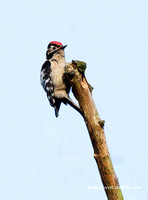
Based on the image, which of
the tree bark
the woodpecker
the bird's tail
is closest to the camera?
the tree bark

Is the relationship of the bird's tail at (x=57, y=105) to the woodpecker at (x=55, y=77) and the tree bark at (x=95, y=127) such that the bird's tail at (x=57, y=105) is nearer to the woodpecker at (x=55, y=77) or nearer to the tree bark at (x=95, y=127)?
the woodpecker at (x=55, y=77)

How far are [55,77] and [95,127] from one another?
1899 millimetres

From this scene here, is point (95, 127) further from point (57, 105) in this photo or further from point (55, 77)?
point (57, 105)

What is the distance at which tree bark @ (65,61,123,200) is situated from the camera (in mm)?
3240

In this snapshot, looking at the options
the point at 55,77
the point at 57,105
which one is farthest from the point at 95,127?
the point at 57,105

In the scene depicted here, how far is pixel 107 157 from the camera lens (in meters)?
3.39

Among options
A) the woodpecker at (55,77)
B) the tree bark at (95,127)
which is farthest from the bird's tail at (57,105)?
the tree bark at (95,127)

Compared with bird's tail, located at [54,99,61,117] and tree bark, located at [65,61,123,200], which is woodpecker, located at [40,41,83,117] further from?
tree bark, located at [65,61,123,200]

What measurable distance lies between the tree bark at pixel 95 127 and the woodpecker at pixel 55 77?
2.99 feet

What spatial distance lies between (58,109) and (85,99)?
1.71 m

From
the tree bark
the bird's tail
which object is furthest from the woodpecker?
the tree bark

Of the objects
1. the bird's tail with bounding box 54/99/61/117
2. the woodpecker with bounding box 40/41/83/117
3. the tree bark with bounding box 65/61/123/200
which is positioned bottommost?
the tree bark with bounding box 65/61/123/200

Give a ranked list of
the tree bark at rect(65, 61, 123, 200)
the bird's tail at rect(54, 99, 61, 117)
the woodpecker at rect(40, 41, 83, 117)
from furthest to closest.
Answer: the bird's tail at rect(54, 99, 61, 117) → the woodpecker at rect(40, 41, 83, 117) → the tree bark at rect(65, 61, 123, 200)

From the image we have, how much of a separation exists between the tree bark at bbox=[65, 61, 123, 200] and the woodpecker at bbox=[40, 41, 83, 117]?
91 cm
